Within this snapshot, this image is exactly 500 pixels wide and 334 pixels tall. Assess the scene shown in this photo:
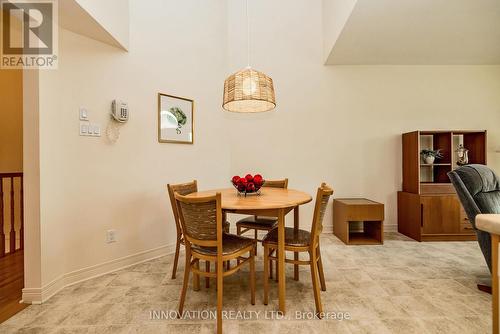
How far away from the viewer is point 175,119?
2.85m

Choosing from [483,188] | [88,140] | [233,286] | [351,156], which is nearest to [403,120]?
[351,156]

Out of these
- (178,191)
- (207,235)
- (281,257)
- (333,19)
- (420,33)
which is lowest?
(281,257)

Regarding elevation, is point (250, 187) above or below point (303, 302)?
above

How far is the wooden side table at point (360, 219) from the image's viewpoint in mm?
2990

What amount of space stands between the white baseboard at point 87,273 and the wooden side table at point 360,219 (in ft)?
7.44

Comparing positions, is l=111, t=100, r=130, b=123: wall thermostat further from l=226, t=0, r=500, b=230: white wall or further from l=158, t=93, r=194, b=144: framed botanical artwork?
l=226, t=0, r=500, b=230: white wall

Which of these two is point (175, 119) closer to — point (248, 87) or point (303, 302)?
point (248, 87)

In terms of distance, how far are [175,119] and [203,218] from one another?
177 cm

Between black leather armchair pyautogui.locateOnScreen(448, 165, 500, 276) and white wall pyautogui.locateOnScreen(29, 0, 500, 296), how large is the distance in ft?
5.55

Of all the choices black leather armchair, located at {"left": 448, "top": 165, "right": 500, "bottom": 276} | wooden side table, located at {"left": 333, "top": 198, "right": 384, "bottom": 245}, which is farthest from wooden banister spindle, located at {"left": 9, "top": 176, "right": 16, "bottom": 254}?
black leather armchair, located at {"left": 448, "top": 165, "right": 500, "bottom": 276}

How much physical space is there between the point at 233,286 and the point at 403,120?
352 centimetres

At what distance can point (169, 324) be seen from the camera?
5.11 feet

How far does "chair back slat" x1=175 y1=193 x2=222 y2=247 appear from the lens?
1.42 metres

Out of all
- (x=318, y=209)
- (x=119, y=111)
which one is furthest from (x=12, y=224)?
(x=318, y=209)
